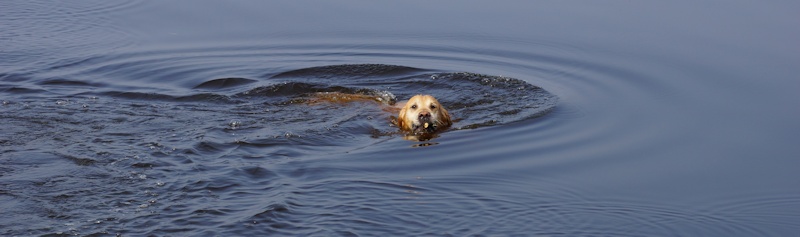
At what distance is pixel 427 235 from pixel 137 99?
6366 millimetres

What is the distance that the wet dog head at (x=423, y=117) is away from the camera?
40.3 ft

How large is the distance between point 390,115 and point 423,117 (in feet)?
3.46

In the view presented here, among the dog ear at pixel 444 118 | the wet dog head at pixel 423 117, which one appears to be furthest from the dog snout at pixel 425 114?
the dog ear at pixel 444 118

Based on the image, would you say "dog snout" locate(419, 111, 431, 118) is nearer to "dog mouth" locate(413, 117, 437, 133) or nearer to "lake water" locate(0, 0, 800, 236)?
"dog mouth" locate(413, 117, 437, 133)

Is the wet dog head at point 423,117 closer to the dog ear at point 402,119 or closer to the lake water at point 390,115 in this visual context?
the dog ear at point 402,119

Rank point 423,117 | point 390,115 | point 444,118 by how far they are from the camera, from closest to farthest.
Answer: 1. point 423,117
2. point 444,118
3. point 390,115

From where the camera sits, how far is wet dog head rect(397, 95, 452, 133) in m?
12.3

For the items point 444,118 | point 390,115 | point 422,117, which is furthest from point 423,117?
point 390,115

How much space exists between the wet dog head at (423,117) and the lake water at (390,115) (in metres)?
0.19

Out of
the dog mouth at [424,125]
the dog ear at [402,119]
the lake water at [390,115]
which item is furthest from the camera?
the dog ear at [402,119]

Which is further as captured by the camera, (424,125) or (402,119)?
(402,119)

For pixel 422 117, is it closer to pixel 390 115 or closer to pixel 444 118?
pixel 444 118

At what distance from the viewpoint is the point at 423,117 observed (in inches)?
481

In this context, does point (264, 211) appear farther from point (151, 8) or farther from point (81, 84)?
point (151, 8)
